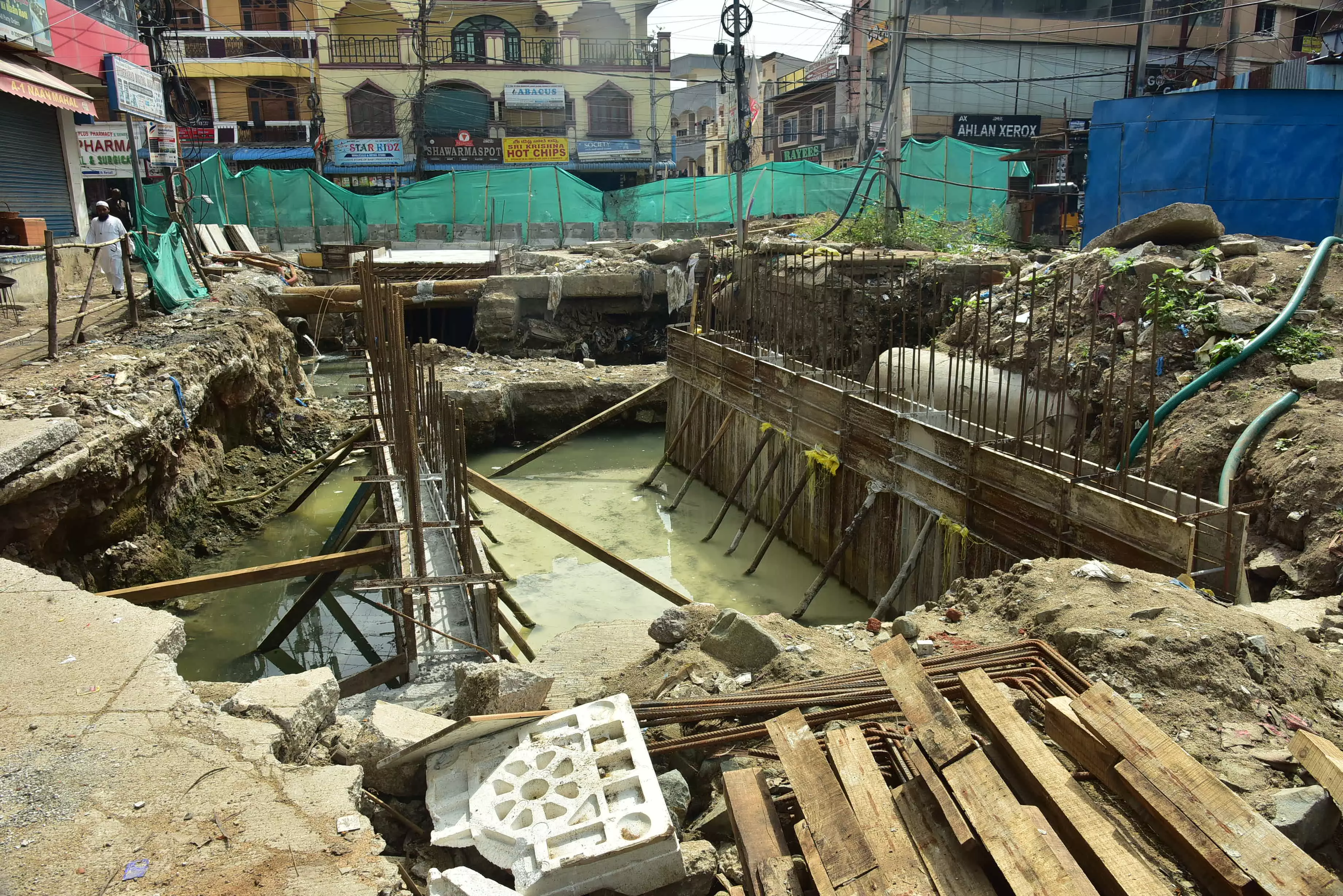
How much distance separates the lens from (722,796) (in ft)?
12.7

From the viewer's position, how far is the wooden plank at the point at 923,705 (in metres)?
3.39

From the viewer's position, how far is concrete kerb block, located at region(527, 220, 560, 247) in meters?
27.4

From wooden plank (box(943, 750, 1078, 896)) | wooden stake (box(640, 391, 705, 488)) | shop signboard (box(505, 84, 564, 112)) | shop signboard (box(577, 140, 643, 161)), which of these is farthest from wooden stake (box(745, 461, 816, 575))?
shop signboard (box(505, 84, 564, 112))

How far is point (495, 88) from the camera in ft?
128

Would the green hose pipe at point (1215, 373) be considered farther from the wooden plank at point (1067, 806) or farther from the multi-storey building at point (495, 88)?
the multi-storey building at point (495, 88)

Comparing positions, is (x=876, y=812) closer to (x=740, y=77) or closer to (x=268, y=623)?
(x=268, y=623)

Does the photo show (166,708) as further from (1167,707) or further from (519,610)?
(519,610)

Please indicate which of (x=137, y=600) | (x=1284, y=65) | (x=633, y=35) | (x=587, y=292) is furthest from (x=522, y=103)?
(x=137, y=600)

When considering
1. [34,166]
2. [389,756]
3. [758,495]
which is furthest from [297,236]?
[389,756]

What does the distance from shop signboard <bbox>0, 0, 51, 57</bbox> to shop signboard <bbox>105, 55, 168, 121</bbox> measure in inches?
43.1

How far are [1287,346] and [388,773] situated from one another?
802cm

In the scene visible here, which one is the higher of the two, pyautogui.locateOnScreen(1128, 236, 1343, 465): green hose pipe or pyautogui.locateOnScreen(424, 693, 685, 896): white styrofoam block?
pyautogui.locateOnScreen(1128, 236, 1343, 465): green hose pipe

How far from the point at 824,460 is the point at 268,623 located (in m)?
5.89

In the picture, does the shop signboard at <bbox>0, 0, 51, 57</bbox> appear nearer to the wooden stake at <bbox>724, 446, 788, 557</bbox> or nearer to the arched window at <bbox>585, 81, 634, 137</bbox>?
the wooden stake at <bbox>724, 446, 788, 557</bbox>
